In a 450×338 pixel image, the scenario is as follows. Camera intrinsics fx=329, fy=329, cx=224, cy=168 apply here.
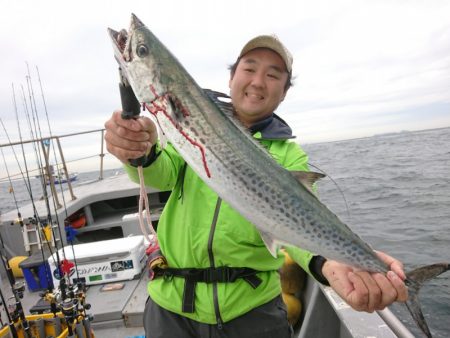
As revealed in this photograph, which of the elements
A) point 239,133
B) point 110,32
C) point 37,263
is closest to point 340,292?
point 239,133

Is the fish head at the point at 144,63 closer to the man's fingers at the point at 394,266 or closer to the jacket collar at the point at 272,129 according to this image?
the jacket collar at the point at 272,129

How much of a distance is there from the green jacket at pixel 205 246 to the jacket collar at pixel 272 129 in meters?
0.28

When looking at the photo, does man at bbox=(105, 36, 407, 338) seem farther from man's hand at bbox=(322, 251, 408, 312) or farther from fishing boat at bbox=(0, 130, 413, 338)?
fishing boat at bbox=(0, 130, 413, 338)

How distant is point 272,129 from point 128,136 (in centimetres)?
135

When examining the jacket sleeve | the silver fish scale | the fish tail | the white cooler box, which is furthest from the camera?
the white cooler box

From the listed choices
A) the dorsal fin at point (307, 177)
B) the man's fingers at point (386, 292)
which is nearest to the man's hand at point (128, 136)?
the dorsal fin at point (307, 177)

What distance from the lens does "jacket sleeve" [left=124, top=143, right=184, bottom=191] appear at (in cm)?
238

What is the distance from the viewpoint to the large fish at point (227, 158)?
2.10 m

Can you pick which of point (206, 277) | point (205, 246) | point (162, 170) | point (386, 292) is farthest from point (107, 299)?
point (386, 292)

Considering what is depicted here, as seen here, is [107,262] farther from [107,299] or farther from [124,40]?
[124,40]

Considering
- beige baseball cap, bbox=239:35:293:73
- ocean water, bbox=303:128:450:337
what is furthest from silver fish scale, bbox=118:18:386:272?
beige baseball cap, bbox=239:35:293:73

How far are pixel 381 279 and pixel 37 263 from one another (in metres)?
5.70

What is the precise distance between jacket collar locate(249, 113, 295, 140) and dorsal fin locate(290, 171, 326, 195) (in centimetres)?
62

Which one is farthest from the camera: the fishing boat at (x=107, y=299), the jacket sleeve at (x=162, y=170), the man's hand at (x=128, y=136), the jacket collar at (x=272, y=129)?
the fishing boat at (x=107, y=299)
